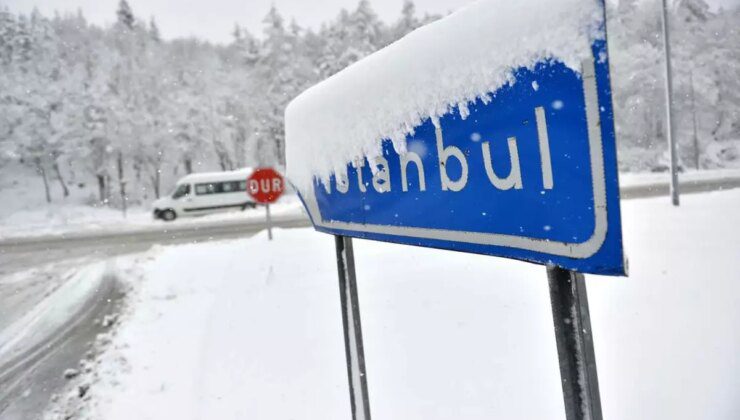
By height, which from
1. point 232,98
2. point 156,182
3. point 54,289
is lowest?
point 54,289

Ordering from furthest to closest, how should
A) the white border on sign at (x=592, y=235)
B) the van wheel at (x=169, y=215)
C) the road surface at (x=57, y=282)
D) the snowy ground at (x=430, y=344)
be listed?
1. the van wheel at (x=169, y=215)
2. the road surface at (x=57, y=282)
3. the snowy ground at (x=430, y=344)
4. the white border on sign at (x=592, y=235)

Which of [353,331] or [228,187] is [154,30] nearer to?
[228,187]

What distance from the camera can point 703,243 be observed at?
7.16m

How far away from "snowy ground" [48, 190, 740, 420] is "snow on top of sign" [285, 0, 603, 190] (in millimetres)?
2649

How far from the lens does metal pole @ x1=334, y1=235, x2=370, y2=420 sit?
5.47 feet

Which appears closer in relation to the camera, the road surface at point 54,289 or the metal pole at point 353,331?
the metal pole at point 353,331

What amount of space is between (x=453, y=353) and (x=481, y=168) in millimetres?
3608

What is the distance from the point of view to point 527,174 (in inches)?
29.1

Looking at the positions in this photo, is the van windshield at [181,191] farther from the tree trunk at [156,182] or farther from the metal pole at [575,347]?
the metal pole at [575,347]

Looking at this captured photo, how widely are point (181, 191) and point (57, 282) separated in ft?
40.9

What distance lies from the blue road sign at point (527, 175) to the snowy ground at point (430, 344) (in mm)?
2725

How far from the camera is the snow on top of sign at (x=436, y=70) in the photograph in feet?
2.12

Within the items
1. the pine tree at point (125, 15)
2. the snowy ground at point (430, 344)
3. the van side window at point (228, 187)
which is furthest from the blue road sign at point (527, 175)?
the pine tree at point (125, 15)

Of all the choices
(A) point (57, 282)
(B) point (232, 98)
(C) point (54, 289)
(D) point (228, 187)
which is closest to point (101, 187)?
(B) point (232, 98)
